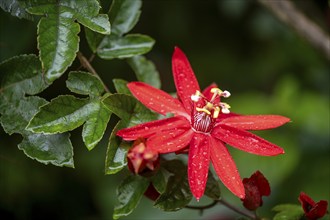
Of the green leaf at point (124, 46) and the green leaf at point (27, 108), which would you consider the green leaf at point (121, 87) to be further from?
the green leaf at point (27, 108)

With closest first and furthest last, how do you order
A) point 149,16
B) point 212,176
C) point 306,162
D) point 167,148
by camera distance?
1. point 167,148
2. point 212,176
3. point 306,162
4. point 149,16

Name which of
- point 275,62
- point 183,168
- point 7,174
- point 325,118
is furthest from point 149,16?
point 183,168

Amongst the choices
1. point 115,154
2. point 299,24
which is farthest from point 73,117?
point 299,24

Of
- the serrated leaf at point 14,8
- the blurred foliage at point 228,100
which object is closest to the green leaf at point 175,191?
the serrated leaf at point 14,8

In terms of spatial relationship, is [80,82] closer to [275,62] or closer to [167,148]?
[167,148]

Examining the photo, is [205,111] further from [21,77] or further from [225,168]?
[21,77]

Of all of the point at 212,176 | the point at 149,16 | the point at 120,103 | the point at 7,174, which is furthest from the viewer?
the point at 149,16

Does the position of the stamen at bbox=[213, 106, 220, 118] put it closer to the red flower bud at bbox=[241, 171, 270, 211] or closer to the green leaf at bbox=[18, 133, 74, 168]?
the red flower bud at bbox=[241, 171, 270, 211]
